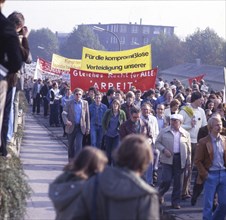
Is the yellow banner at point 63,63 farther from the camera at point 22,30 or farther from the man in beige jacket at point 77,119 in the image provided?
the camera at point 22,30

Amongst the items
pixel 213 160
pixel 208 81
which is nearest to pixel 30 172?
pixel 213 160

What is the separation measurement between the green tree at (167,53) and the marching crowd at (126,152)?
67.5 metres

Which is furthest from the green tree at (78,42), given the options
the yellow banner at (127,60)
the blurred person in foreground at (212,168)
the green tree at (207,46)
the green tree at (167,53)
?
the blurred person in foreground at (212,168)

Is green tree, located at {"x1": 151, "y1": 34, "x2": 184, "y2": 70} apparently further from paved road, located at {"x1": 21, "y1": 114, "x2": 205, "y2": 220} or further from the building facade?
paved road, located at {"x1": 21, "y1": 114, "x2": 205, "y2": 220}

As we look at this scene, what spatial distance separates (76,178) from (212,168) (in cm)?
511

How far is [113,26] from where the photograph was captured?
145 m

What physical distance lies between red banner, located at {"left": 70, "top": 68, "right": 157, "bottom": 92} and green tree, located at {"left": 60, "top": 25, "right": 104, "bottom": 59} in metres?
84.3

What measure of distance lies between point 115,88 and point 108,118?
508 cm

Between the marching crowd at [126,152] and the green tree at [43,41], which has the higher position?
the green tree at [43,41]

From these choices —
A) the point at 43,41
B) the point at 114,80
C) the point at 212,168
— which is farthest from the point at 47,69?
the point at 43,41

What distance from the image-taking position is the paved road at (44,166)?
36.7ft

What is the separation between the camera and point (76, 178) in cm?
495

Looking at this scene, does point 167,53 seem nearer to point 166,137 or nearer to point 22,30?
point 166,137

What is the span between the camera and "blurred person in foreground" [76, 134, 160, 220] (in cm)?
453
